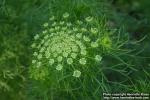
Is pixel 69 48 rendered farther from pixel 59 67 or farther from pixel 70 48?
pixel 59 67

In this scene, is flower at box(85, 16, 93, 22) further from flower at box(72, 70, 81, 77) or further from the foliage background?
flower at box(72, 70, 81, 77)

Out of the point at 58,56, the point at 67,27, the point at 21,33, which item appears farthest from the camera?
the point at 21,33

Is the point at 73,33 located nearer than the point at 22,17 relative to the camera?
Yes

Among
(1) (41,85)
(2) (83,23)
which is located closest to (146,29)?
(2) (83,23)

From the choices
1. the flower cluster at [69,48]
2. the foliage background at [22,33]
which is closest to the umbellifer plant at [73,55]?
the flower cluster at [69,48]

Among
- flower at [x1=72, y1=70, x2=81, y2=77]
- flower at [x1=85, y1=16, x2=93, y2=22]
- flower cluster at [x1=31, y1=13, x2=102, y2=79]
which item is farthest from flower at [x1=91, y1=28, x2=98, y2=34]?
flower at [x1=72, y1=70, x2=81, y2=77]

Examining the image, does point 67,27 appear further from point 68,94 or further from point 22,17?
point 22,17

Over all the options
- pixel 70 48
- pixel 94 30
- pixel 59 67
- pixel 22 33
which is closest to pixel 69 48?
pixel 70 48

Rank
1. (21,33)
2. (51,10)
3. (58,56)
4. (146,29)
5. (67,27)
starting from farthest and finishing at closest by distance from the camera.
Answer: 1. (146,29)
2. (21,33)
3. (51,10)
4. (67,27)
5. (58,56)
